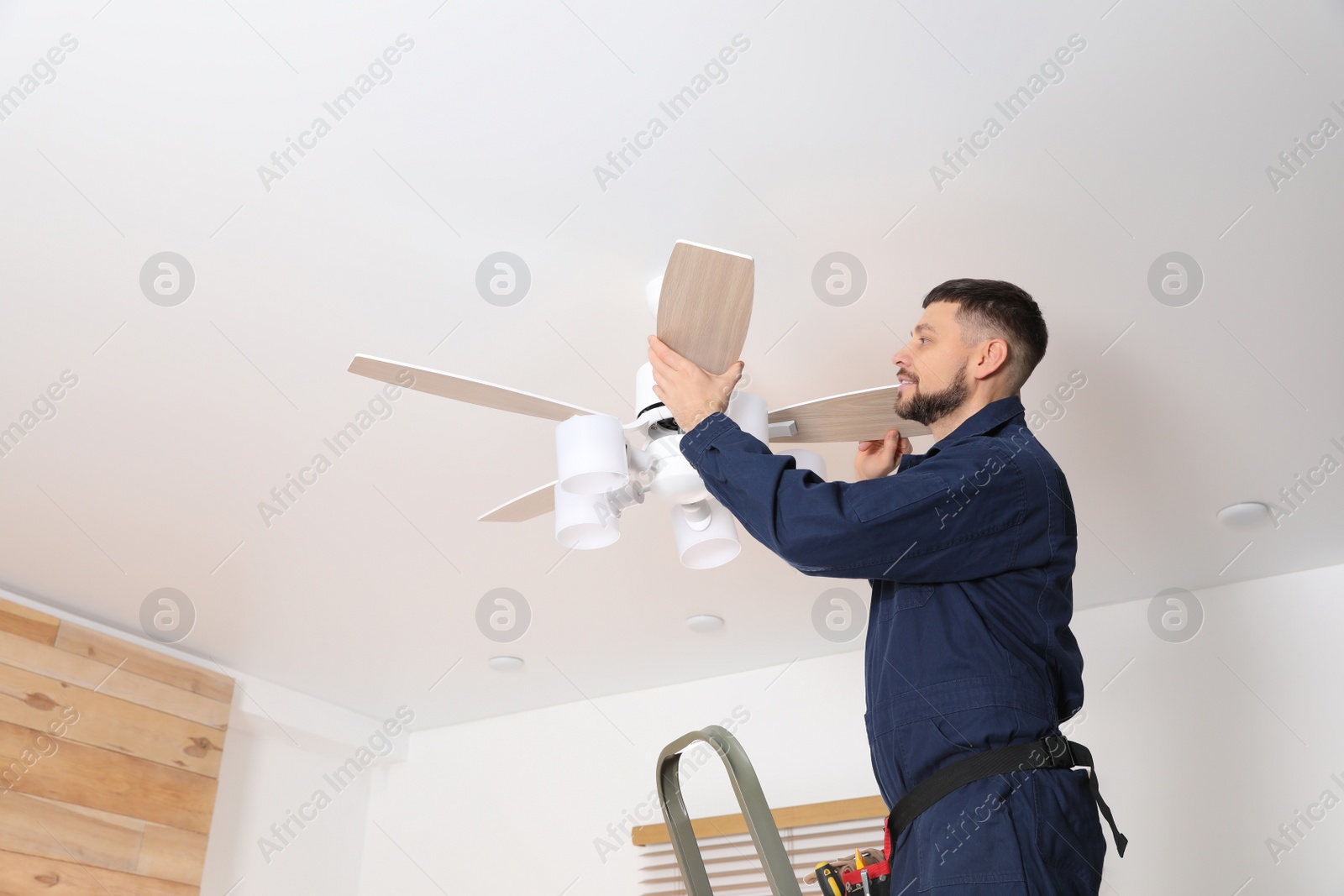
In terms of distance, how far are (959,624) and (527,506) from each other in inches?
35.0

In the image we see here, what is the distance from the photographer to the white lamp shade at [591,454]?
150 cm

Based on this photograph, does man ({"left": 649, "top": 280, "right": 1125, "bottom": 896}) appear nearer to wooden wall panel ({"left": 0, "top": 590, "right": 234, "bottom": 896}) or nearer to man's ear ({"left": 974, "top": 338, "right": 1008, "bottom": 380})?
man's ear ({"left": 974, "top": 338, "right": 1008, "bottom": 380})

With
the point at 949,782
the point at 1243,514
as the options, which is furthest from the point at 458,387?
the point at 1243,514

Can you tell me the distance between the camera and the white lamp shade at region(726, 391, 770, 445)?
1.60 meters

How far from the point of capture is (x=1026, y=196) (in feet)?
5.89

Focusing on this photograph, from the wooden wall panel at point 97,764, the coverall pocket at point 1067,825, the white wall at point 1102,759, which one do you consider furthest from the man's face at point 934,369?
the wooden wall panel at point 97,764

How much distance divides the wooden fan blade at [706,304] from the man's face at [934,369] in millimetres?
256

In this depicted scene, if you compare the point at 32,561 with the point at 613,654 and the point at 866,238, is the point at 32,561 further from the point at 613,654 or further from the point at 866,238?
the point at 866,238

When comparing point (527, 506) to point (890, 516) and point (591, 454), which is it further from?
point (890, 516)

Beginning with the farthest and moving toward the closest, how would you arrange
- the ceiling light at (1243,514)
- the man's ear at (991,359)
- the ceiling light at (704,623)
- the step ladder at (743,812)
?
the ceiling light at (704,623) → the ceiling light at (1243,514) → the man's ear at (991,359) → the step ladder at (743,812)

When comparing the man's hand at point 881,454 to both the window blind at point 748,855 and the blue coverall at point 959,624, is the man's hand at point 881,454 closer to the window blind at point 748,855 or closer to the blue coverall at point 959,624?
the blue coverall at point 959,624

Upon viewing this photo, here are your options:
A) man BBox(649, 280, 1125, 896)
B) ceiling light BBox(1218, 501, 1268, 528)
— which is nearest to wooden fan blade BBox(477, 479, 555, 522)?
man BBox(649, 280, 1125, 896)

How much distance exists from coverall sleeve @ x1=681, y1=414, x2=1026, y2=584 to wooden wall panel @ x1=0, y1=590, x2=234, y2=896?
9.22 ft

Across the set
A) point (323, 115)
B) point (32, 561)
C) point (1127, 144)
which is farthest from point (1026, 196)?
point (32, 561)
